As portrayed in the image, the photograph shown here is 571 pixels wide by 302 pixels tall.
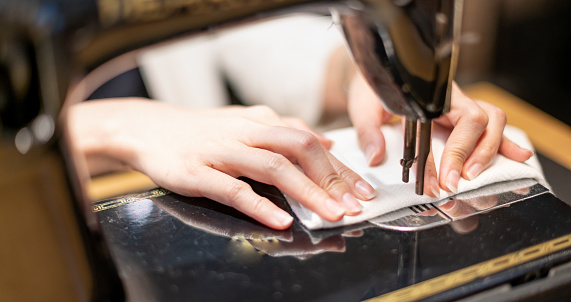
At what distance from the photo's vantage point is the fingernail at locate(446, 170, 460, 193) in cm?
75

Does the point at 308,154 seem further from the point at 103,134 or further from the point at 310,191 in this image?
the point at 103,134

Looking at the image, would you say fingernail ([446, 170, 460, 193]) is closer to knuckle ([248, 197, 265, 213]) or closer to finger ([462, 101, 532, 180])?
finger ([462, 101, 532, 180])

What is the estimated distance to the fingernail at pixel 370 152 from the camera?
81 cm

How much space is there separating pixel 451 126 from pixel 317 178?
0.26 meters

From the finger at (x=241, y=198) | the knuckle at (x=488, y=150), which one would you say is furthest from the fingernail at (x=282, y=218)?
the knuckle at (x=488, y=150)

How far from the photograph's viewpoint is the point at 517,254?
0.64 m

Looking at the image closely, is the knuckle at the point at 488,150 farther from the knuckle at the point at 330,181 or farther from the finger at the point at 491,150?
the knuckle at the point at 330,181

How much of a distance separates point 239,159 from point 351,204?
6.3 inches

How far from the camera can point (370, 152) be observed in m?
0.82

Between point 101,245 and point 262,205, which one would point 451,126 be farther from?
point 101,245

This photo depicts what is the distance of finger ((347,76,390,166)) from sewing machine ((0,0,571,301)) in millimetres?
104

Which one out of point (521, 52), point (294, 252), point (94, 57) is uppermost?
point (94, 57)

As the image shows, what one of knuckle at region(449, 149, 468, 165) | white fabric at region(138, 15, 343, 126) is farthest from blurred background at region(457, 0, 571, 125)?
knuckle at region(449, 149, 468, 165)

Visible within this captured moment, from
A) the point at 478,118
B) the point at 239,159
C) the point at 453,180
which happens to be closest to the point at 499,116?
the point at 478,118
